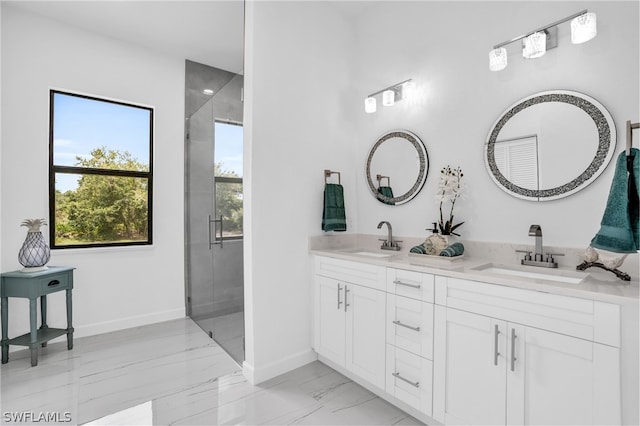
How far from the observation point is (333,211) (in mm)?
2514

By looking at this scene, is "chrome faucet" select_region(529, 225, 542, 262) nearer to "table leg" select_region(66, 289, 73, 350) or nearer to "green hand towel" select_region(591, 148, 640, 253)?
"green hand towel" select_region(591, 148, 640, 253)

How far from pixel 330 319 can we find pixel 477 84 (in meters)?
1.88

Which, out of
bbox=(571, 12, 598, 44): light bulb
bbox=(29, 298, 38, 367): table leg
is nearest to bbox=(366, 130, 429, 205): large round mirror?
bbox=(571, 12, 598, 44): light bulb

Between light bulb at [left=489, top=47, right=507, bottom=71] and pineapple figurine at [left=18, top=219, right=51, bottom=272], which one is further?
pineapple figurine at [left=18, top=219, right=51, bottom=272]

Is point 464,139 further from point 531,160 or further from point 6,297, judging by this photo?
point 6,297

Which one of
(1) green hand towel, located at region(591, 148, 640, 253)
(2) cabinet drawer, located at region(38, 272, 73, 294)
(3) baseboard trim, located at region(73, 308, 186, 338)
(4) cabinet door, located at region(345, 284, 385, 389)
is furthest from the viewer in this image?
(3) baseboard trim, located at region(73, 308, 186, 338)

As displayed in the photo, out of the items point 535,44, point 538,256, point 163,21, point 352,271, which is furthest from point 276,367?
point 163,21

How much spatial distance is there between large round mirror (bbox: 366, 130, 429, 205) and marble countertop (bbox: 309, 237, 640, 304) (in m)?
0.47

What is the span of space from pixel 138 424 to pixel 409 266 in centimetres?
175

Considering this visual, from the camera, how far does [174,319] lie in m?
3.45

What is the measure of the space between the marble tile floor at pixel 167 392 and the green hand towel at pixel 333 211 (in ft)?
3.55

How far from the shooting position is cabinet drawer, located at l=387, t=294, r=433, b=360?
5.55 ft

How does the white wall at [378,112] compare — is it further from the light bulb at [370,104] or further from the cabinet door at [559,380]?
the cabinet door at [559,380]

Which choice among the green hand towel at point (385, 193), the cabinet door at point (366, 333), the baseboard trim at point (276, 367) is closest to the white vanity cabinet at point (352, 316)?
the cabinet door at point (366, 333)
